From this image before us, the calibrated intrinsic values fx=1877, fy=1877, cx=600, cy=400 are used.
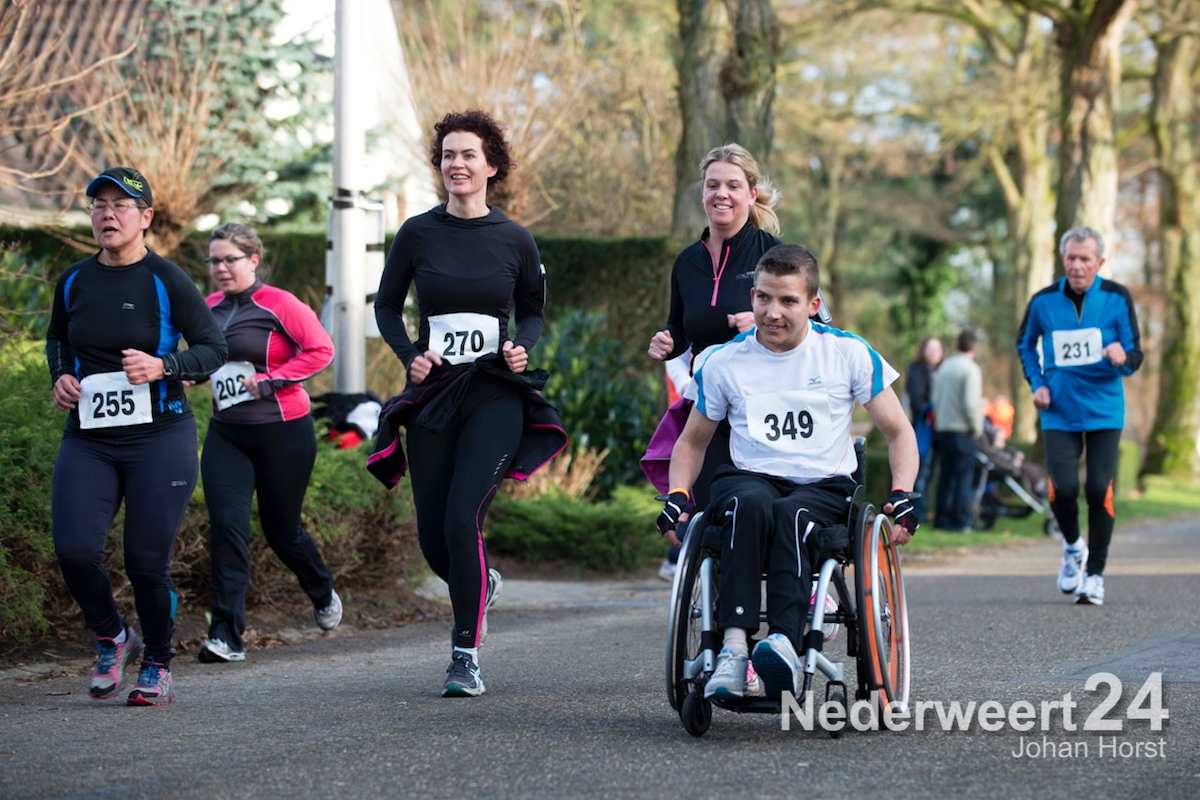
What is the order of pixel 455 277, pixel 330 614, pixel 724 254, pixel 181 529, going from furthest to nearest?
pixel 330 614 < pixel 181 529 < pixel 724 254 < pixel 455 277

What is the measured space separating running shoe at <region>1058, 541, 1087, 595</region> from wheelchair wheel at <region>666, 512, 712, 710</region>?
217 inches

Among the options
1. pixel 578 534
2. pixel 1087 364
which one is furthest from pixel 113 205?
pixel 578 534

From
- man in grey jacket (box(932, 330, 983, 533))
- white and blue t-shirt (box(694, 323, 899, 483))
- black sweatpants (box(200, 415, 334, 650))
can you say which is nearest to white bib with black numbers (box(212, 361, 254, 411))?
black sweatpants (box(200, 415, 334, 650))

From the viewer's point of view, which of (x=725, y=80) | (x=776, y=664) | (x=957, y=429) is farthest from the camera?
(x=957, y=429)

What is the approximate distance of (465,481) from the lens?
7.13 m

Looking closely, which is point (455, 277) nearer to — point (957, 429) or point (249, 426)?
point (249, 426)

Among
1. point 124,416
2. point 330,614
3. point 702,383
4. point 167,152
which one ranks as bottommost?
point 330,614

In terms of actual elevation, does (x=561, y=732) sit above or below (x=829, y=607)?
below

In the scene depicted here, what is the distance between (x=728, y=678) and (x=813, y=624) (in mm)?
325

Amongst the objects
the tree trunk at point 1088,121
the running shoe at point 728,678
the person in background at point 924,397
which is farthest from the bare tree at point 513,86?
the running shoe at point 728,678

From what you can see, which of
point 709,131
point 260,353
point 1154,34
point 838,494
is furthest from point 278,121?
point 838,494

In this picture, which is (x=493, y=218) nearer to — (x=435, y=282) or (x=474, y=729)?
(x=435, y=282)

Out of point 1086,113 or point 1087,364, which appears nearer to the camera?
point 1087,364

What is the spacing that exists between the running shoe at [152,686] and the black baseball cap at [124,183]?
1.74 meters
